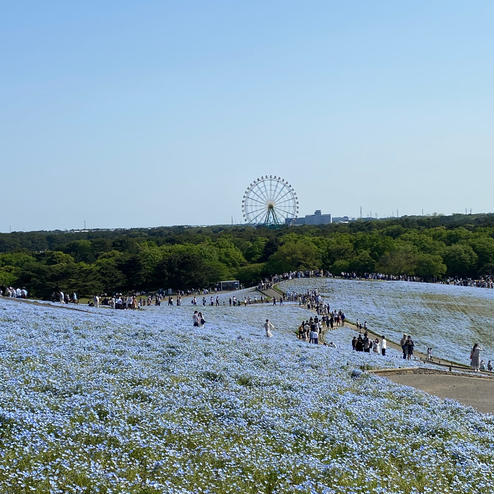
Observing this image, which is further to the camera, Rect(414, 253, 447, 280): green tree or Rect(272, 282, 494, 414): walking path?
Rect(414, 253, 447, 280): green tree

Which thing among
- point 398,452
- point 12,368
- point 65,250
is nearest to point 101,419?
point 12,368

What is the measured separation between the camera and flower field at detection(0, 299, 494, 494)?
28.9 feet

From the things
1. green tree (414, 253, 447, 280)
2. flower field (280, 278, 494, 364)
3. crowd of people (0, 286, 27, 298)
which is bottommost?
flower field (280, 278, 494, 364)

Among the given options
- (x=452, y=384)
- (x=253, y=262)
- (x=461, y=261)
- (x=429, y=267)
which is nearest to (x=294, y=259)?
(x=429, y=267)

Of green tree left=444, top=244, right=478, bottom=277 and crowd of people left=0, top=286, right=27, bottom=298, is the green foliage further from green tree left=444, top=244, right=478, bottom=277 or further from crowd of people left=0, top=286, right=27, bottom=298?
crowd of people left=0, top=286, right=27, bottom=298

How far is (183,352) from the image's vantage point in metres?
18.7

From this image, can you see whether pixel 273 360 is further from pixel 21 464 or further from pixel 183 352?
pixel 21 464

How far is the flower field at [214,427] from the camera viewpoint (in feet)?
28.9

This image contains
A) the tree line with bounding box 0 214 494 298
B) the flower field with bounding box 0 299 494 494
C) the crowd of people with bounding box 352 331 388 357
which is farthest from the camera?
the tree line with bounding box 0 214 494 298

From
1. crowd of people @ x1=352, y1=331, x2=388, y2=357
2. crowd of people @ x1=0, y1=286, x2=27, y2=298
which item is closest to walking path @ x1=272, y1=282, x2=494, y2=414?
crowd of people @ x1=352, y1=331, x2=388, y2=357

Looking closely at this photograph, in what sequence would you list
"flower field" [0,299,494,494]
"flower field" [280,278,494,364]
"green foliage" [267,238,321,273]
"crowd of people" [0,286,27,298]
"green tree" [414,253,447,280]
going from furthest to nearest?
"green foliage" [267,238,321,273]
"green tree" [414,253,447,280]
"crowd of people" [0,286,27,298]
"flower field" [280,278,494,364]
"flower field" [0,299,494,494]

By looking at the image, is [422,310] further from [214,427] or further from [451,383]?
[214,427]

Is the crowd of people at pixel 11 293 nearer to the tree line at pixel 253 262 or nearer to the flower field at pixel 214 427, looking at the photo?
the flower field at pixel 214 427

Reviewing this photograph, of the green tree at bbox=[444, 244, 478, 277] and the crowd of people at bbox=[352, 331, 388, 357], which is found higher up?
the green tree at bbox=[444, 244, 478, 277]
